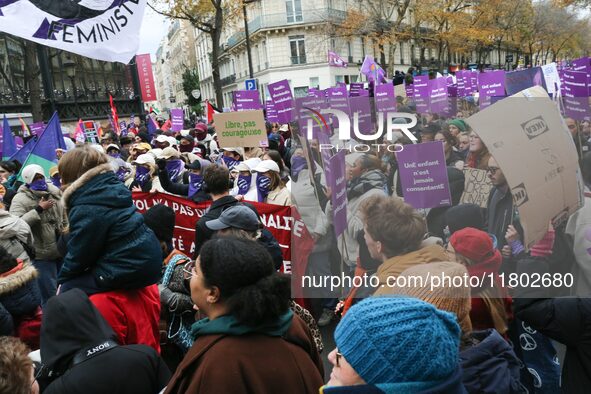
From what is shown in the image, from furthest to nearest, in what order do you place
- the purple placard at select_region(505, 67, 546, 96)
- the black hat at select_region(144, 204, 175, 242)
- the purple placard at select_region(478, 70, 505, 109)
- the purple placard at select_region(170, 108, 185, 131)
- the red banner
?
the red banner < the purple placard at select_region(170, 108, 185, 131) < the purple placard at select_region(478, 70, 505, 109) < the purple placard at select_region(505, 67, 546, 96) < the black hat at select_region(144, 204, 175, 242)

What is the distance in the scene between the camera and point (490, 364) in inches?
77.1

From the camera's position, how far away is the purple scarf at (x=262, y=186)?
5473 millimetres

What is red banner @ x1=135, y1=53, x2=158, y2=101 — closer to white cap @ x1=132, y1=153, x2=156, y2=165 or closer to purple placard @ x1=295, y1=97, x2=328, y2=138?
white cap @ x1=132, y1=153, x2=156, y2=165

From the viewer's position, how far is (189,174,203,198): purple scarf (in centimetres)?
624

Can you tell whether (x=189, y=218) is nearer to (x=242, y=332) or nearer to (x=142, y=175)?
(x=142, y=175)

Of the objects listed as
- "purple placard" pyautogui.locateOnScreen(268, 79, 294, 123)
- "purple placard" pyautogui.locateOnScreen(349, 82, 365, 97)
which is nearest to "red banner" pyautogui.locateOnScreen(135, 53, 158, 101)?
"purple placard" pyautogui.locateOnScreen(349, 82, 365, 97)

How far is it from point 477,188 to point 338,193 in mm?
553

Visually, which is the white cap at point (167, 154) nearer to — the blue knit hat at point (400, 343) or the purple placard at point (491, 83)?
the blue knit hat at point (400, 343)

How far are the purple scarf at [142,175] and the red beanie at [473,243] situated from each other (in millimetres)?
5233

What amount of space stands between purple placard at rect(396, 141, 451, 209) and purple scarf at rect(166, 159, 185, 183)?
5386 millimetres

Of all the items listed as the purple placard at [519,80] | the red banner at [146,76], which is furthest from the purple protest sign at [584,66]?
the red banner at [146,76]

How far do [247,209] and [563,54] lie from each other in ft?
287

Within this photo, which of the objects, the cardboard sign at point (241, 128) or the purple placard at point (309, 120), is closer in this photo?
the purple placard at point (309, 120)

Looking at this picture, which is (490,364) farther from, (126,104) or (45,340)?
(126,104)
